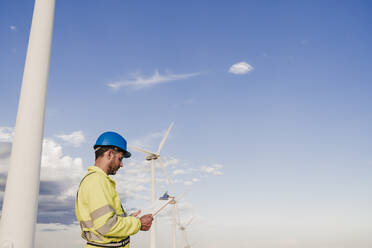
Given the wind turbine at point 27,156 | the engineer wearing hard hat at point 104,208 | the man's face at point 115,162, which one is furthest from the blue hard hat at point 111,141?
the wind turbine at point 27,156

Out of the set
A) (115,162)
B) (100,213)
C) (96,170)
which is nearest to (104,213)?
(100,213)

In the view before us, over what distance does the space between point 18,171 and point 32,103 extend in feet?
3.05

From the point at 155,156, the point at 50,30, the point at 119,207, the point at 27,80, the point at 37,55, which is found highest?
the point at 155,156

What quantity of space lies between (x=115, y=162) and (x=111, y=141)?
357mm

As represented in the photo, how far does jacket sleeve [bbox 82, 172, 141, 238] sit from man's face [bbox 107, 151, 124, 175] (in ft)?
1.47

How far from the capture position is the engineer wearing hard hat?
462cm

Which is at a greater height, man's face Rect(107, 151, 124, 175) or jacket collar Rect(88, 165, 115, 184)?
man's face Rect(107, 151, 124, 175)

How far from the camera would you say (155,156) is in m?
39.4

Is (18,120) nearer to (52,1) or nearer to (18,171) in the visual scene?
(18,171)

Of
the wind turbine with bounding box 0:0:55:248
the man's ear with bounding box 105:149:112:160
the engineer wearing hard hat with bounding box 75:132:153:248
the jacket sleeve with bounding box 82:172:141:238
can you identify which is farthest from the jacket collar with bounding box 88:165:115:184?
the wind turbine with bounding box 0:0:55:248

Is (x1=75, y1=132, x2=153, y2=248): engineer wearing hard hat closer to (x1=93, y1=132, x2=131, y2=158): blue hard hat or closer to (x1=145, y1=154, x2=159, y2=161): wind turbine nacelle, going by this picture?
(x1=93, y1=132, x2=131, y2=158): blue hard hat

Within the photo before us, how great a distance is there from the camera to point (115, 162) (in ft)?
17.8

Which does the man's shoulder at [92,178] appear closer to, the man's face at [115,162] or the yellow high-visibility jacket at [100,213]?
the yellow high-visibility jacket at [100,213]

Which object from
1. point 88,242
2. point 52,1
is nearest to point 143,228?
point 88,242
